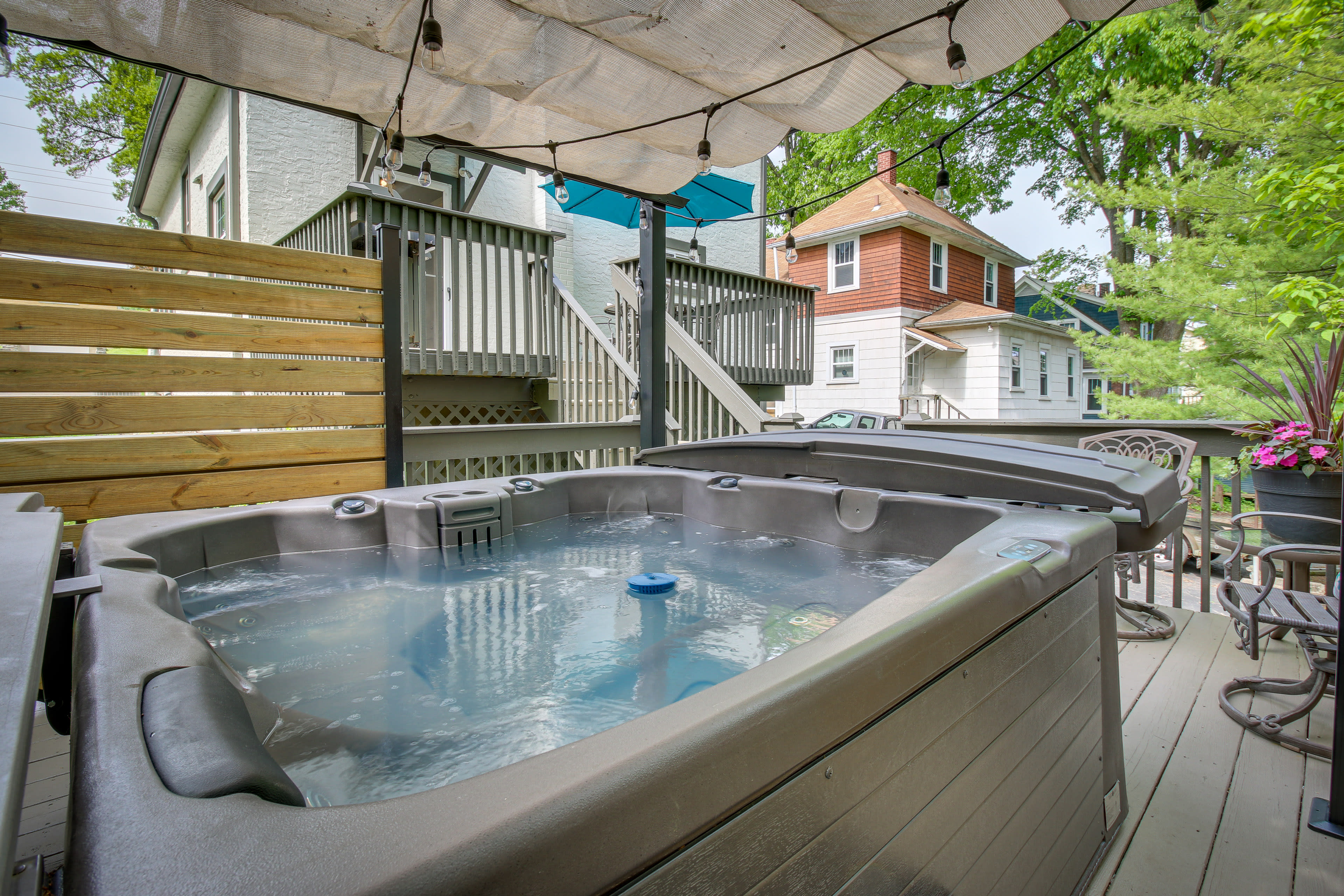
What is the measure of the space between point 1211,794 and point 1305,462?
173 centimetres

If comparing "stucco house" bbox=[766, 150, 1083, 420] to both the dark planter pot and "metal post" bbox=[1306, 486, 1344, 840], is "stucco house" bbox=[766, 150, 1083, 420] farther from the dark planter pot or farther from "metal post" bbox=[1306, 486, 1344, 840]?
"metal post" bbox=[1306, 486, 1344, 840]

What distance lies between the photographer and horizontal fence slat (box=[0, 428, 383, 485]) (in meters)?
2.04

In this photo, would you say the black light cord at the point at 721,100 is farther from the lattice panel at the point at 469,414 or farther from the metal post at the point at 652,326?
the lattice panel at the point at 469,414

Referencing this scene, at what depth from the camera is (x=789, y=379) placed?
23.3ft

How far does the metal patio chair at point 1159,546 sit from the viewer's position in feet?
8.21

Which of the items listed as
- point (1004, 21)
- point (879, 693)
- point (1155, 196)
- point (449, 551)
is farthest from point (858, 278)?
point (879, 693)

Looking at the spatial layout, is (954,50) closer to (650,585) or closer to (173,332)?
(650,585)

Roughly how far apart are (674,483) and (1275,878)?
192 centimetres

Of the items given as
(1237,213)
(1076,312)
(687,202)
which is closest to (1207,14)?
(687,202)

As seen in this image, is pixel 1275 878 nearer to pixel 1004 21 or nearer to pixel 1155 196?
pixel 1004 21

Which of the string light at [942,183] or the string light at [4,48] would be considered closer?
the string light at [4,48]

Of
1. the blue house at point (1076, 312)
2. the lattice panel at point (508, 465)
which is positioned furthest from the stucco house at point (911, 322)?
the lattice panel at point (508, 465)

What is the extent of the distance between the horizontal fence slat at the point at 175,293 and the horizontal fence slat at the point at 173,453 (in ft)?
1.50

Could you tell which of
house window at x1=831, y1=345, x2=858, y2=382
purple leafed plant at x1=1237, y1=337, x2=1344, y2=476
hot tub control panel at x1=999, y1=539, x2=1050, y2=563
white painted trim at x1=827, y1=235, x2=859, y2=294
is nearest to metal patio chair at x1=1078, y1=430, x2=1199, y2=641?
purple leafed plant at x1=1237, y1=337, x2=1344, y2=476
